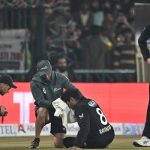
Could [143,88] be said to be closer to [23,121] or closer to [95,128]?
[23,121]

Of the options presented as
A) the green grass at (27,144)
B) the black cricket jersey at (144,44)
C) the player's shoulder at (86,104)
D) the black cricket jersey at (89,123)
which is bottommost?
the green grass at (27,144)

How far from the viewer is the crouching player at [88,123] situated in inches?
472

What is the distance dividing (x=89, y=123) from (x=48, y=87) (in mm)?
1883

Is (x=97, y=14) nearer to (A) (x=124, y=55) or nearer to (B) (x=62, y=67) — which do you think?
(A) (x=124, y=55)

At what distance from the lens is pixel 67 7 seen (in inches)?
861

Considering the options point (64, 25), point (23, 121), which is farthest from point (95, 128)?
point (64, 25)

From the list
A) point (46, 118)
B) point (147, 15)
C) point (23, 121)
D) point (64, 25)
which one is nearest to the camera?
point (46, 118)

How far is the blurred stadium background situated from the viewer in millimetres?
18453

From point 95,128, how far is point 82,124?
521mm

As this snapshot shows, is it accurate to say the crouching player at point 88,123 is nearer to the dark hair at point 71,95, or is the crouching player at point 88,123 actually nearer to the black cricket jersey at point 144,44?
the dark hair at point 71,95

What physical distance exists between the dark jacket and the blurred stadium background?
9.80ft

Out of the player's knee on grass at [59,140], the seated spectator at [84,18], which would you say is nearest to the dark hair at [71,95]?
the player's knee on grass at [59,140]

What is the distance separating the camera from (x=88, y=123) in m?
12.1

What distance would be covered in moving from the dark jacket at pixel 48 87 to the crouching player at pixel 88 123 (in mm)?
1133
